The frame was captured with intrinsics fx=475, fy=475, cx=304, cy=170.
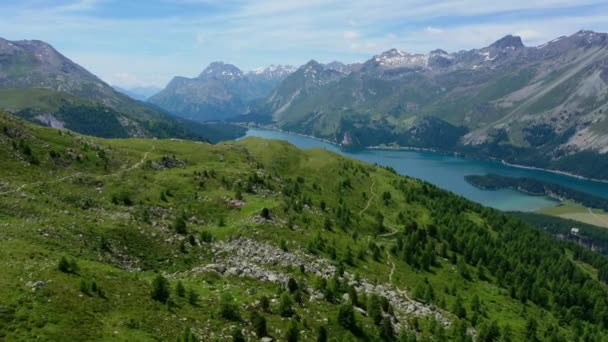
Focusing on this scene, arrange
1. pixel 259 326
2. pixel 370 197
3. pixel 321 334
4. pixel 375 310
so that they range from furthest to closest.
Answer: pixel 370 197 → pixel 375 310 → pixel 321 334 → pixel 259 326

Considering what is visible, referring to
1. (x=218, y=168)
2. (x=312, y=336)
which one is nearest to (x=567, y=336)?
(x=312, y=336)

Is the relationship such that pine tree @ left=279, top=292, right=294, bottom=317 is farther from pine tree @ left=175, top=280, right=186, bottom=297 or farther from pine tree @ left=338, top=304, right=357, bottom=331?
pine tree @ left=175, top=280, right=186, bottom=297

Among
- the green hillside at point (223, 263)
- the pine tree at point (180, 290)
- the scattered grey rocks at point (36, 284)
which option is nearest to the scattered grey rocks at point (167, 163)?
the green hillside at point (223, 263)

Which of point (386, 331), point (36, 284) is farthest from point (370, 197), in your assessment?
point (36, 284)

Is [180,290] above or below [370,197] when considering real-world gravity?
above

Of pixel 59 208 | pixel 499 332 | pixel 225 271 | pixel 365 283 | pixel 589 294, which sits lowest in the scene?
pixel 589 294

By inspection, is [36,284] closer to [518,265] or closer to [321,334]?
[321,334]

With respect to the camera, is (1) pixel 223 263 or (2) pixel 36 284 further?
(1) pixel 223 263

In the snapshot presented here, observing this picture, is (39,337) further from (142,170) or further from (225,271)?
(142,170)
